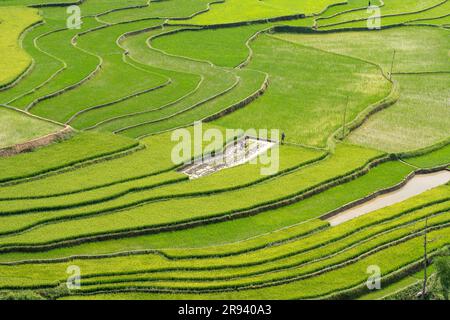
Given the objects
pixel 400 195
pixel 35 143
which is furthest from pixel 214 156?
pixel 400 195

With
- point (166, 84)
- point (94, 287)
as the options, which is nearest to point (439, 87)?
point (166, 84)

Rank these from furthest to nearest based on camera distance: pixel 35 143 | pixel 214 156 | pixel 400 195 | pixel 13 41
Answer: pixel 13 41
pixel 214 156
pixel 35 143
pixel 400 195

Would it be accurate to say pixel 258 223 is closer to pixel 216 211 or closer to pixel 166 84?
pixel 216 211

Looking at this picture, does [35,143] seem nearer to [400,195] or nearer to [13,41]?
[400,195]

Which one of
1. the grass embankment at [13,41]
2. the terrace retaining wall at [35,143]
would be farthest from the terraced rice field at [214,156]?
the grass embankment at [13,41]

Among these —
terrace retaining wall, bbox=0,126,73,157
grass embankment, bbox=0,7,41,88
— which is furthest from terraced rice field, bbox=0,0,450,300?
grass embankment, bbox=0,7,41,88

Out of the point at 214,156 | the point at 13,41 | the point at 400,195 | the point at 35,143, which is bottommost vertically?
the point at 400,195

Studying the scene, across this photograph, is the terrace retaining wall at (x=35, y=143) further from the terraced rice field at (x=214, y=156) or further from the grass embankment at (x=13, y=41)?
the grass embankment at (x=13, y=41)
